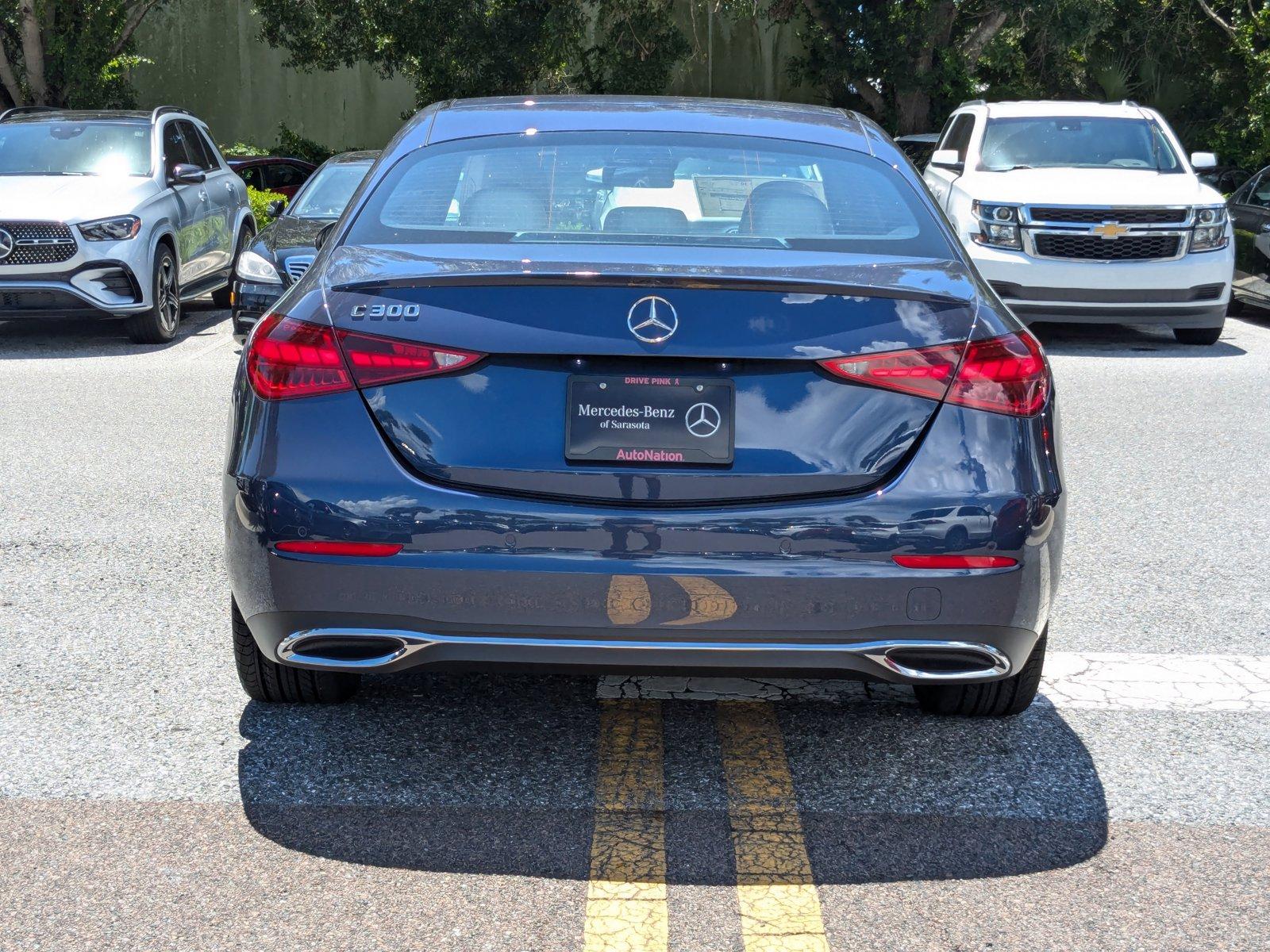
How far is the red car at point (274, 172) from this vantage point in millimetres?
22309

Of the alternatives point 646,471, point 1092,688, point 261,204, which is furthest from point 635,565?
point 261,204

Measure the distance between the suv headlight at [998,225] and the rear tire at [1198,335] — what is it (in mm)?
1647

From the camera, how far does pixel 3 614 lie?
503 centimetres

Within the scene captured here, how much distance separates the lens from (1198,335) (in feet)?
40.1

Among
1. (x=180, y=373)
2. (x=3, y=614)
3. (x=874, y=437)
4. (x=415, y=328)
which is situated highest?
(x=415, y=328)

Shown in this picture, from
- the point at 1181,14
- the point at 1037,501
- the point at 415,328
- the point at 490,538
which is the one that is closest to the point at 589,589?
the point at 490,538

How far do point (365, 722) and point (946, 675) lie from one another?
5.18ft

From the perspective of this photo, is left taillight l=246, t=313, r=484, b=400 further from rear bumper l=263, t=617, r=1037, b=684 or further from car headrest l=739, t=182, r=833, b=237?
car headrest l=739, t=182, r=833, b=237

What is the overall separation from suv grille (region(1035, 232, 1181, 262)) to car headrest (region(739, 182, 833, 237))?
26.1 feet

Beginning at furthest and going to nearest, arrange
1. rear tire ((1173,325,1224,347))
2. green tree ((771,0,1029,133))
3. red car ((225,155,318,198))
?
green tree ((771,0,1029,133)) < red car ((225,155,318,198)) < rear tire ((1173,325,1224,347))

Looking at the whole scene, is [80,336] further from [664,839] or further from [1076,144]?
[664,839]

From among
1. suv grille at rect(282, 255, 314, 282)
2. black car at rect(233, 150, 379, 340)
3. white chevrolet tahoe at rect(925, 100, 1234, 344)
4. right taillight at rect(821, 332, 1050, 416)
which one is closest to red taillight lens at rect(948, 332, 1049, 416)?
right taillight at rect(821, 332, 1050, 416)

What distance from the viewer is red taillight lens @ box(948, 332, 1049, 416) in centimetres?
340

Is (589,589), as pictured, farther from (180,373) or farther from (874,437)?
(180,373)
